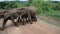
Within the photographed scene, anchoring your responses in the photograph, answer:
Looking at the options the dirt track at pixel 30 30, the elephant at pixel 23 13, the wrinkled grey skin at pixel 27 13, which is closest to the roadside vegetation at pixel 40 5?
the wrinkled grey skin at pixel 27 13

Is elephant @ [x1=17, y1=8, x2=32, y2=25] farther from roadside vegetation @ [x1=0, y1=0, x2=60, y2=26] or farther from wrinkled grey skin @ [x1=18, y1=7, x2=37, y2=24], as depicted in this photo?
roadside vegetation @ [x1=0, y1=0, x2=60, y2=26]

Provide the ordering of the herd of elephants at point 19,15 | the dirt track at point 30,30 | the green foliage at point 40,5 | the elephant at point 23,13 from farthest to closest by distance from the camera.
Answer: the green foliage at point 40,5 → the elephant at point 23,13 → the herd of elephants at point 19,15 → the dirt track at point 30,30

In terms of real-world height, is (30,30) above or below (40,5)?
below

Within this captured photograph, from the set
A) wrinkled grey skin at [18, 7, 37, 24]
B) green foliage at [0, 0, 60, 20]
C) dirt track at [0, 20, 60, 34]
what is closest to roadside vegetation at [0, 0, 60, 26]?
green foliage at [0, 0, 60, 20]

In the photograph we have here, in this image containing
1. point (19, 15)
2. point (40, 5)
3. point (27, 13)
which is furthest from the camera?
point (40, 5)

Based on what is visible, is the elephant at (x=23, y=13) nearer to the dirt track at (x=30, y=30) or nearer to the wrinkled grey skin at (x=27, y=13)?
the wrinkled grey skin at (x=27, y=13)

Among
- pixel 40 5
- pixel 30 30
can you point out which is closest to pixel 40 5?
pixel 40 5

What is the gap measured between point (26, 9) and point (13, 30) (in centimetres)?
67

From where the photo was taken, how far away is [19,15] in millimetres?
3213

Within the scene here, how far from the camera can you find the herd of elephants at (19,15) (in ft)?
9.60

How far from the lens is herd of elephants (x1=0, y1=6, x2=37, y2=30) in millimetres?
2926

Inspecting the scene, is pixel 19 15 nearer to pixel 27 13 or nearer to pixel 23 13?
pixel 23 13

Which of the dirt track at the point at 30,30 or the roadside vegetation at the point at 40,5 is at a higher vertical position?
the roadside vegetation at the point at 40,5

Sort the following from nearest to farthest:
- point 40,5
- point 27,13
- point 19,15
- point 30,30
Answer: point 30,30 < point 19,15 < point 27,13 < point 40,5
